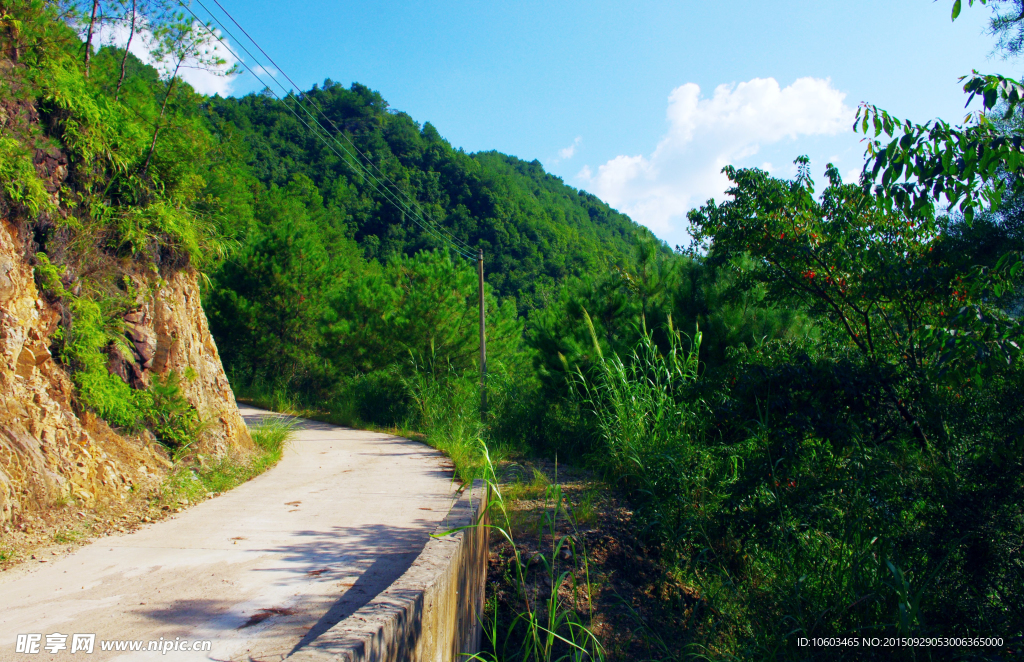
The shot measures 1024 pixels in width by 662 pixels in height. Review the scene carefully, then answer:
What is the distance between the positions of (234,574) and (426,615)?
2.02 meters

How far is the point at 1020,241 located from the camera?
3551mm

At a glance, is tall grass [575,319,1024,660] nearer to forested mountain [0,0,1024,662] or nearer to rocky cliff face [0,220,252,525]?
forested mountain [0,0,1024,662]

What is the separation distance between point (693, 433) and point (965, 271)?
9.83 ft

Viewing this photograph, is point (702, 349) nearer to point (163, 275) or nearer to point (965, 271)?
point (965, 271)

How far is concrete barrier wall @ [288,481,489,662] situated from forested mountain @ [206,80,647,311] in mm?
23799

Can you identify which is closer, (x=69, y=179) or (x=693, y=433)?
(x=693, y=433)

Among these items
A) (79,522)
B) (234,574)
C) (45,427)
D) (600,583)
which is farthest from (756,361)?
(45,427)

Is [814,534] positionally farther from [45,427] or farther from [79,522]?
[45,427]

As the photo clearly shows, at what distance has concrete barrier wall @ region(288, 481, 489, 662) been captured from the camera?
205 centimetres

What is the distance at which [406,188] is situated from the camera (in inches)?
1100

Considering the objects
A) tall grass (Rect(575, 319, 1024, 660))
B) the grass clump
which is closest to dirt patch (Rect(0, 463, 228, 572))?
the grass clump

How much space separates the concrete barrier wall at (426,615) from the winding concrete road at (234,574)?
2.03 feet

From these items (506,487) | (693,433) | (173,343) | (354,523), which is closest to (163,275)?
(173,343)

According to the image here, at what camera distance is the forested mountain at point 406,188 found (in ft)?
99.9
